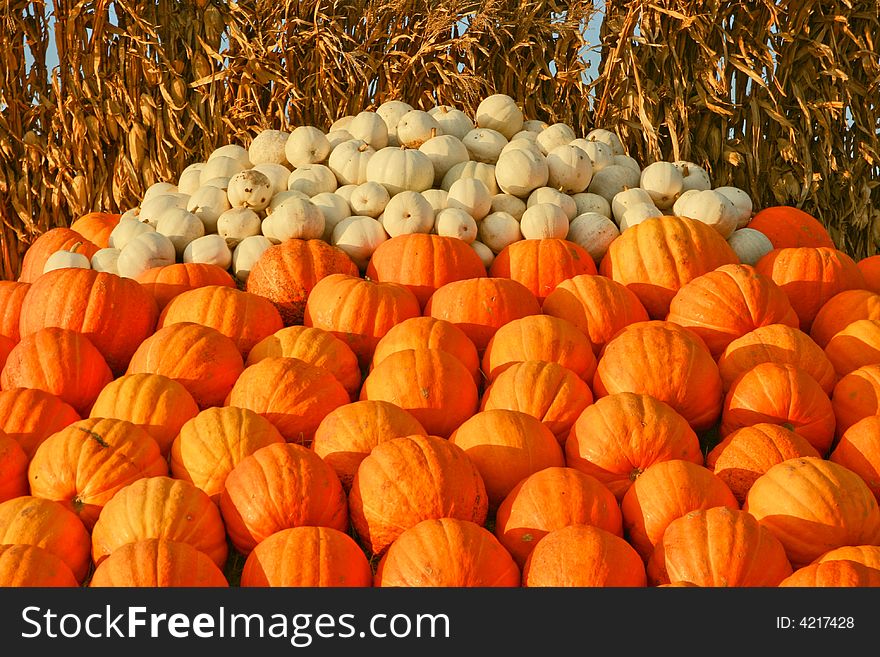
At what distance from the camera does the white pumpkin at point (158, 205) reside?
18.3 ft

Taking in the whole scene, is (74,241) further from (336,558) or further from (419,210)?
(336,558)

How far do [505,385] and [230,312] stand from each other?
1.44 meters

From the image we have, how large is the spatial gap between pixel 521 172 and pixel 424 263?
98 centimetres

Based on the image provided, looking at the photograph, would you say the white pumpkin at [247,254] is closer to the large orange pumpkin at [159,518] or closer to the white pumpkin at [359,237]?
the white pumpkin at [359,237]

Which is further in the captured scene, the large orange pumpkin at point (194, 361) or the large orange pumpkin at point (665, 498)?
the large orange pumpkin at point (194, 361)

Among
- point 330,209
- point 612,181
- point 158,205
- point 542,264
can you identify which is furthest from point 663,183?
point 158,205

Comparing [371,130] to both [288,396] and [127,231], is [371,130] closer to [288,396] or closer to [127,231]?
[127,231]

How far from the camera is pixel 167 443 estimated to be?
3.67 m

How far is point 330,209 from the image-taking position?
5.40 metres

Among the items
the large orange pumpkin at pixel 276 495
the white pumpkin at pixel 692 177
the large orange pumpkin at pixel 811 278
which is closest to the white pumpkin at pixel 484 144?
the white pumpkin at pixel 692 177

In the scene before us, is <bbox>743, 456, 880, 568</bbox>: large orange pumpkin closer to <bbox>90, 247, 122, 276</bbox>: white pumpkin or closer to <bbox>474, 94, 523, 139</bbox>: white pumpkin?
<bbox>474, 94, 523, 139</bbox>: white pumpkin

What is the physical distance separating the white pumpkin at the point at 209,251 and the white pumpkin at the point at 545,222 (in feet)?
5.46
